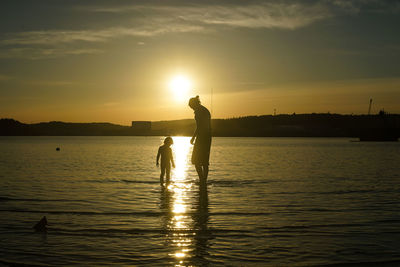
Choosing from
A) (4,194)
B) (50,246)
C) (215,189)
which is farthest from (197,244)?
(4,194)

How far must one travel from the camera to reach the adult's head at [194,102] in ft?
45.6

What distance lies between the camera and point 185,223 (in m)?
8.38

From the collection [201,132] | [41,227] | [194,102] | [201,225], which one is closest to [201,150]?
[201,132]

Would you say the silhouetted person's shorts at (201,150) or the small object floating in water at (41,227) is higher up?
the silhouetted person's shorts at (201,150)

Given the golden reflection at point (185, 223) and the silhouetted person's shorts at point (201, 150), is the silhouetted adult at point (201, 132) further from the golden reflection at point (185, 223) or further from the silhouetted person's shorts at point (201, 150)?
the golden reflection at point (185, 223)

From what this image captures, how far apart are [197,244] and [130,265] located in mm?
1327

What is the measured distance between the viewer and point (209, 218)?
8.98 m

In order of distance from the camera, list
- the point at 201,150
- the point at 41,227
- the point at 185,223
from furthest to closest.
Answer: the point at 201,150, the point at 185,223, the point at 41,227

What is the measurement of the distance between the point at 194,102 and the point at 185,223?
6.16 m

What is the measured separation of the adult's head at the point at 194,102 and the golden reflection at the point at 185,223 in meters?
2.66

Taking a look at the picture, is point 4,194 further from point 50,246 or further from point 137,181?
point 50,246

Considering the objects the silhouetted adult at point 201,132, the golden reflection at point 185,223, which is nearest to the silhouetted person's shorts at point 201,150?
the silhouetted adult at point 201,132

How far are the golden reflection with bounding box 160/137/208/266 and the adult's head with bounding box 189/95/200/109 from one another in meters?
2.66

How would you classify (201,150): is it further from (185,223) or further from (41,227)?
(41,227)
